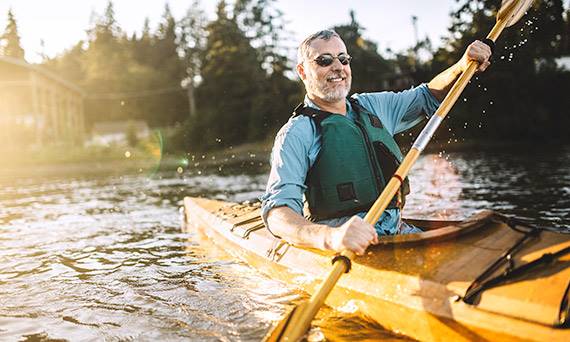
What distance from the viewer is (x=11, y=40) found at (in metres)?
75.3

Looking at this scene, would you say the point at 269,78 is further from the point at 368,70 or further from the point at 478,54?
the point at 478,54

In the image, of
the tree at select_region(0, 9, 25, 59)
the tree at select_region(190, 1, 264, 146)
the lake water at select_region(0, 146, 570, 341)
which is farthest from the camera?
the tree at select_region(0, 9, 25, 59)

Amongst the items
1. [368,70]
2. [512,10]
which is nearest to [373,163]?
[512,10]

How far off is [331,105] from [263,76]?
4152cm

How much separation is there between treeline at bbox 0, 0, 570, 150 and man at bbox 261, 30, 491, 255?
13.0m

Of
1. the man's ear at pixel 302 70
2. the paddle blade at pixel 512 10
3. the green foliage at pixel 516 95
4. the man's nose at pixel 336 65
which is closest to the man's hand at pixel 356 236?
the man's nose at pixel 336 65

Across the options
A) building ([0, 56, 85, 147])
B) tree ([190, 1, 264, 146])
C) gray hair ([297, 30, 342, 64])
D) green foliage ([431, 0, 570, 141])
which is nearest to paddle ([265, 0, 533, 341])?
gray hair ([297, 30, 342, 64])

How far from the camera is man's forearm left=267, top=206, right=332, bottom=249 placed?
10.5ft

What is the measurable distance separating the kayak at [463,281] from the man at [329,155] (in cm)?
37

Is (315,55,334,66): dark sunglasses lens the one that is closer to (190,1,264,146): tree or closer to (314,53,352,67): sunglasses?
(314,53,352,67): sunglasses

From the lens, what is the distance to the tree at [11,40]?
7512cm

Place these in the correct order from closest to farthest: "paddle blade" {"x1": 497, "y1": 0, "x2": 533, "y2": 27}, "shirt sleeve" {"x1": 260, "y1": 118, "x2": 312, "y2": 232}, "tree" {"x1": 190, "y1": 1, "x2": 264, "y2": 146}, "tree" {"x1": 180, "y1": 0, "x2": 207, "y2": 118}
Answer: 1. "shirt sleeve" {"x1": 260, "y1": 118, "x2": 312, "y2": 232}
2. "paddle blade" {"x1": 497, "y1": 0, "x2": 533, "y2": 27}
3. "tree" {"x1": 190, "y1": 1, "x2": 264, "y2": 146}
4. "tree" {"x1": 180, "y1": 0, "x2": 207, "y2": 118}

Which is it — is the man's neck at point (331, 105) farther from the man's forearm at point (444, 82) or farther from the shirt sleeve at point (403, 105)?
the man's forearm at point (444, 82)

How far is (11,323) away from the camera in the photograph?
391 cm
